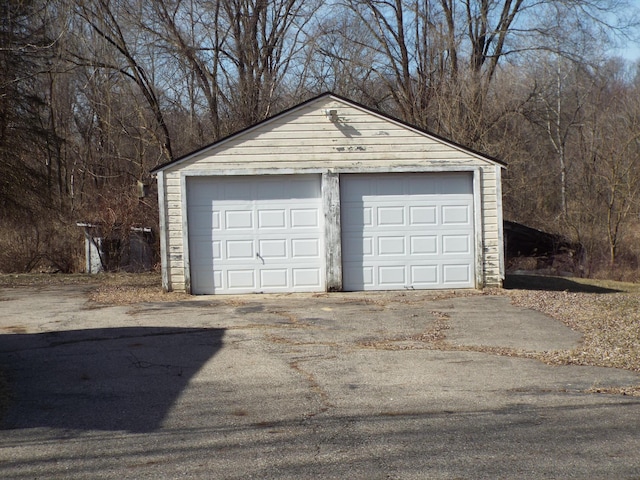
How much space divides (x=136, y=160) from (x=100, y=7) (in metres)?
5.59

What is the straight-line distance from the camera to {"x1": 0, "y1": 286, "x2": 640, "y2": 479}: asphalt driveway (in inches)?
210

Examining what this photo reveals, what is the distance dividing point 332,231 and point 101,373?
24.2ft

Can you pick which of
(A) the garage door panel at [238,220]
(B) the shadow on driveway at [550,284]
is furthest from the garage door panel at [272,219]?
(B) the shadow on driveway at [550,284]

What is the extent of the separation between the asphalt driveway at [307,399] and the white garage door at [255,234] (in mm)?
2693

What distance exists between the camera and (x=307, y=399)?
7.20m

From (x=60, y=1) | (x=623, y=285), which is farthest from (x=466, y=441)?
(x=60, y=1)

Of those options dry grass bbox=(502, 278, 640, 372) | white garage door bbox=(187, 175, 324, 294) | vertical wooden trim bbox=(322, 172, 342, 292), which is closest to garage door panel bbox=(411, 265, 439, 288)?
dry grass bbox=(502, 278, 640, 372)

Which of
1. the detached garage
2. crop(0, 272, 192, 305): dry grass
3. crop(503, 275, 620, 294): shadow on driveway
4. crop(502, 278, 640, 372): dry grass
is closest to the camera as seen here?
crop(502, 278, 640, 372): dry grass

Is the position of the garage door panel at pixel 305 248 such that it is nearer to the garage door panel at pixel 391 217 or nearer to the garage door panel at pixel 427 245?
the garage door panel at pixel 391 217

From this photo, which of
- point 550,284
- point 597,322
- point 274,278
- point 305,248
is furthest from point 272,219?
point 550,284

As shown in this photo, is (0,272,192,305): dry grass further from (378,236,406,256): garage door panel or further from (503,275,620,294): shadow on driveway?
(503,275,620,294): shadow on driveway

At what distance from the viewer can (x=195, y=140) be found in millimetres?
28969

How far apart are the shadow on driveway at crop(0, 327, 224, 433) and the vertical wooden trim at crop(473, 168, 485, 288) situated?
6.35 meters

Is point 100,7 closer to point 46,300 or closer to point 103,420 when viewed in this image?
point 46,300
